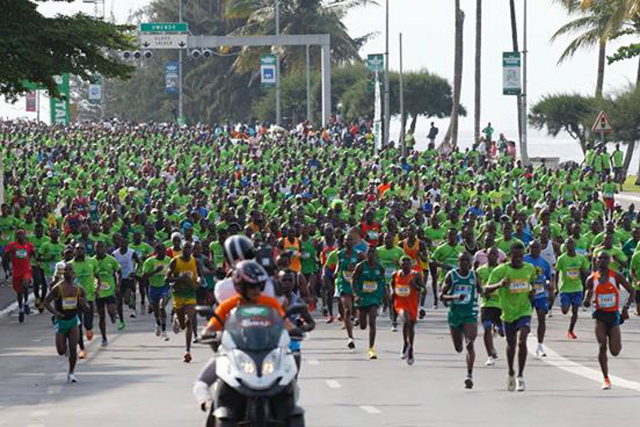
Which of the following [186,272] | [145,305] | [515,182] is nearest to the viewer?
[186,272]

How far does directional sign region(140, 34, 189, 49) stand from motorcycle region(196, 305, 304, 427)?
76.1 m

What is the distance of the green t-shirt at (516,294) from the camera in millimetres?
20406

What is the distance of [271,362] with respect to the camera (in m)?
12.9

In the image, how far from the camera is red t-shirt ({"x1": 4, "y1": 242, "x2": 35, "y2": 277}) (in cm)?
3181

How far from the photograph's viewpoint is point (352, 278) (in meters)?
25.1

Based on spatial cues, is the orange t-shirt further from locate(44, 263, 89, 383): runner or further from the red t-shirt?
the red t-shirt

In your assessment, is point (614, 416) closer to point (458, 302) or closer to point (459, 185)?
point (458, 302)

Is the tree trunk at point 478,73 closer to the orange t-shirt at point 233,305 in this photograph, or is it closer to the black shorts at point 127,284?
the black shorts at point 127,284

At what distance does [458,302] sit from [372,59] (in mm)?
48212

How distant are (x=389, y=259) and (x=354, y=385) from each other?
21.8 ft

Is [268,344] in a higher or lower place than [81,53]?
lower

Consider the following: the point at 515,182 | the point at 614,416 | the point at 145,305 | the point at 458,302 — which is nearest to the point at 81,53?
the point at 145,305

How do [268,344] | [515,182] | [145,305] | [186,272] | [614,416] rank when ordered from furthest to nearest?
[515,182]
[145,305]
[186,272]
[614,416]
[268,344]

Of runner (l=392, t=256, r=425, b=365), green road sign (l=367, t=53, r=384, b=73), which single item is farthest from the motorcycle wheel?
green road sign (l=367, t=53, r=384, b=73)
